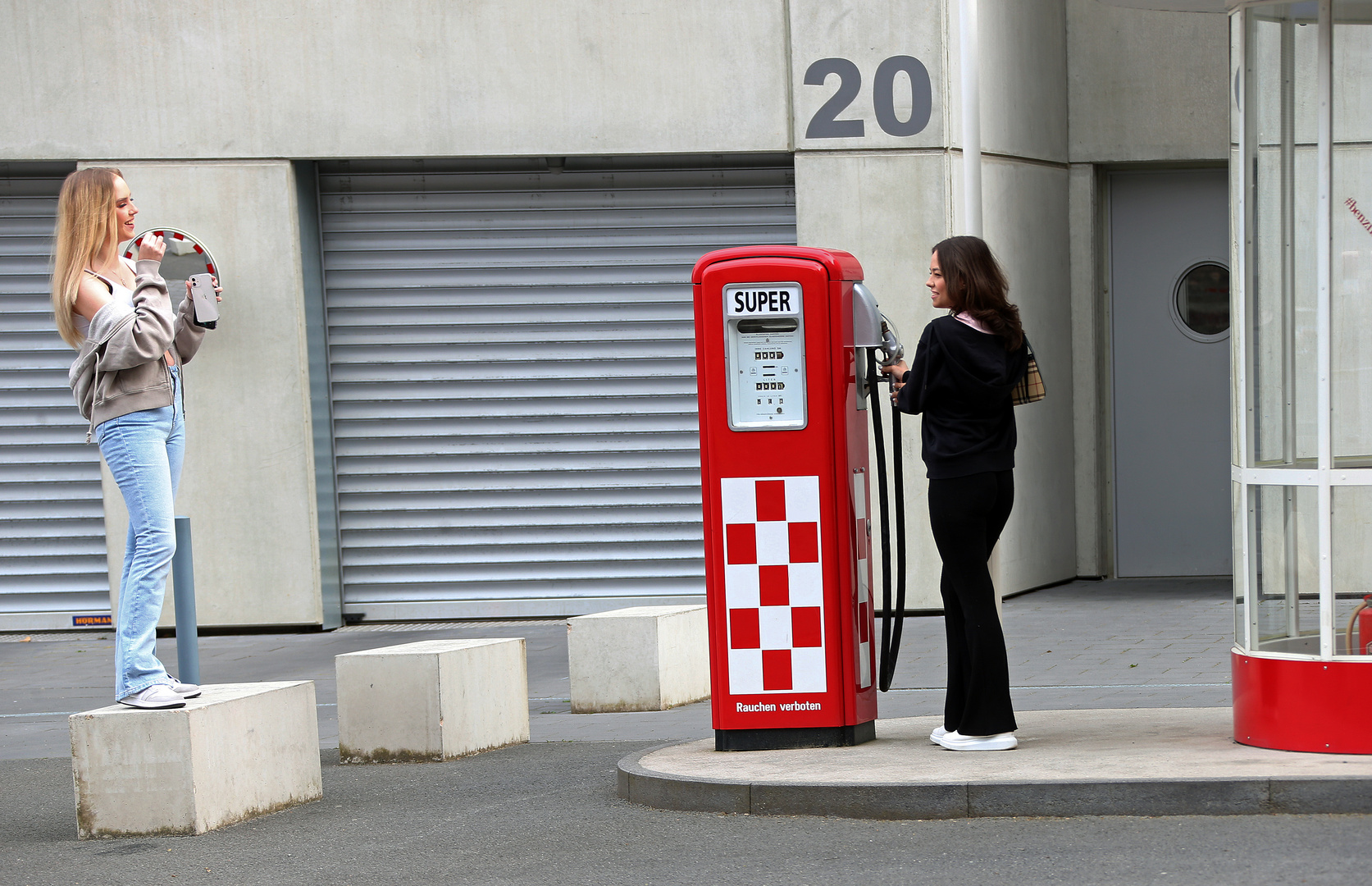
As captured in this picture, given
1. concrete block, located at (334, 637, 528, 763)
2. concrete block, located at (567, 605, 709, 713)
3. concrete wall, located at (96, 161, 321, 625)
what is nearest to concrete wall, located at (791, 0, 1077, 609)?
concrete block, located at (567, 605, 709, 713)

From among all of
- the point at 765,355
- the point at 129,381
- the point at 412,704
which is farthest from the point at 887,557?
the point at 129,381

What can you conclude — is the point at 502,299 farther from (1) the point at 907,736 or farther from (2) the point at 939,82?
(1) the point at 907,736

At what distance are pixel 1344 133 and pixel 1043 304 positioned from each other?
702 centimetres

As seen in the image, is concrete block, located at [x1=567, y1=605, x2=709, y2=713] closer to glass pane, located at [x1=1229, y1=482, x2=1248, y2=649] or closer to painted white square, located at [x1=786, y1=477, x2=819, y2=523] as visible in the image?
painted white square, located at [x1=786, y1=477, x2=819, y2=523]

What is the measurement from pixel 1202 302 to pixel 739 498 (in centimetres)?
799

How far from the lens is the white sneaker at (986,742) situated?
568 cm

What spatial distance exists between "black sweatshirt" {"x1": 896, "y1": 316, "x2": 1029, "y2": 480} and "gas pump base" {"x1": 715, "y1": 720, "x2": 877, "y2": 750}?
3.47 feet

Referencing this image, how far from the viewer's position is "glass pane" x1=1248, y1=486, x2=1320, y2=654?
536cm

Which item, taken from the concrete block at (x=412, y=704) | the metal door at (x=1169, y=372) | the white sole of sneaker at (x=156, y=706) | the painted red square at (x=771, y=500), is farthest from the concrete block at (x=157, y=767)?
the metal door at (x=1169, y=372)

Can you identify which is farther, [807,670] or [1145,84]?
[1145,84]

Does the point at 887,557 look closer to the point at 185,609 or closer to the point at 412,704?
the point at 412,704

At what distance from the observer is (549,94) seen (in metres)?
11.4

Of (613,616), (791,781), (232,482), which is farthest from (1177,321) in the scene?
(791,781)

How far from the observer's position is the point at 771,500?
19.6 ft
